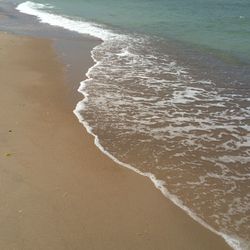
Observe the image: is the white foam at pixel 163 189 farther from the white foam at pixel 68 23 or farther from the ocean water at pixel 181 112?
the white foam at pixel 68 23

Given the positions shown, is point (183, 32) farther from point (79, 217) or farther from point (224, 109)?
point (79, 217)

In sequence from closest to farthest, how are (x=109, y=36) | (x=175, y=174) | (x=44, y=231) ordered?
(x=44, y=231) < (x=175, y=174) < (x=109, y=36)

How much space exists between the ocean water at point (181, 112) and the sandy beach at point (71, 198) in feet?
1.03

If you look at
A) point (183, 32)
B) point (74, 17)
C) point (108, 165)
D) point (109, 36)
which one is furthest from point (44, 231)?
point (74, 17)

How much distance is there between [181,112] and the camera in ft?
33.9

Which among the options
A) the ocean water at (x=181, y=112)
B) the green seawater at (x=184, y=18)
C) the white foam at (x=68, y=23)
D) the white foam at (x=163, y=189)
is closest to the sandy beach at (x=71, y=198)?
the white foam at (x=163, y=189)

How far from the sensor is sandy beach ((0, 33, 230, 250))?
5656 millimetres

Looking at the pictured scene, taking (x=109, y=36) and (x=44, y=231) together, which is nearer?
(x=44, y=231)

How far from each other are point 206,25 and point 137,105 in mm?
15597

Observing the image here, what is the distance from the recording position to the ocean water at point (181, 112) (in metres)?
6.87

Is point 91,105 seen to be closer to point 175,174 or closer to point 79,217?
point 175,174

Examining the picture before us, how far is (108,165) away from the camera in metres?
7.67

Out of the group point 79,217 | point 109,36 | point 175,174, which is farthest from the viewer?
point 109,36

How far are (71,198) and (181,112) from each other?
15.2ft
